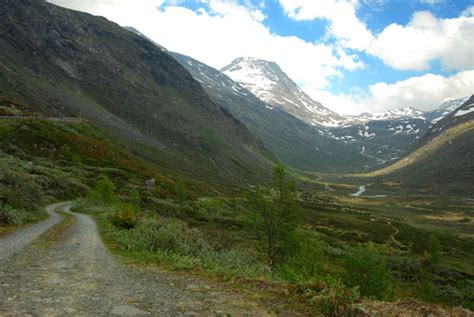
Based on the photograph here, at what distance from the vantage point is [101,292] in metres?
10.8

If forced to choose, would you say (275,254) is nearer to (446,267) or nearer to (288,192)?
(288,192)

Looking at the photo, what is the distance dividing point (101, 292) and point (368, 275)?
107 feet

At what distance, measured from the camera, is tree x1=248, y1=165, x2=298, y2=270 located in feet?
142


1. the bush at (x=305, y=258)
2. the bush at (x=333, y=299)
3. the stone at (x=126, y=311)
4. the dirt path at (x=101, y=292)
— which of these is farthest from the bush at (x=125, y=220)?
the bush at (x=333, y=299)

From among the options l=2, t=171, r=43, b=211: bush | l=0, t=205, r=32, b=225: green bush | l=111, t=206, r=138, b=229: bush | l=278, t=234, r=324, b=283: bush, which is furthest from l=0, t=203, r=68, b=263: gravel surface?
l=278, t=234, r=324, b=283: bush

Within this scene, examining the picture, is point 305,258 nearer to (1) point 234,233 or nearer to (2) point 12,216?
(2) point 12,216

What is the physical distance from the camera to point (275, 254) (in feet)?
143

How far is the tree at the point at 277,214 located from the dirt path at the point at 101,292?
29544mm

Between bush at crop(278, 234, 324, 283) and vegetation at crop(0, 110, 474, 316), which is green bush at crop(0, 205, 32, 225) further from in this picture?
bush at crop(278, 234, 324, 283)

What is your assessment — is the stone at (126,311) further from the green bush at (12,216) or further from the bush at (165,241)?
the green bush at (12,216)

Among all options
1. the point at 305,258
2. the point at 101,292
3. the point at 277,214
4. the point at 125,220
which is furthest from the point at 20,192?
the point at 277,214

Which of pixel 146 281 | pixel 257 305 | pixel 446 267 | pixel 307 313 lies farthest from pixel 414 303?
pixel 446 267

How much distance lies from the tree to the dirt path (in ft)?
96.9

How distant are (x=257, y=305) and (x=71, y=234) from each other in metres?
18.8
